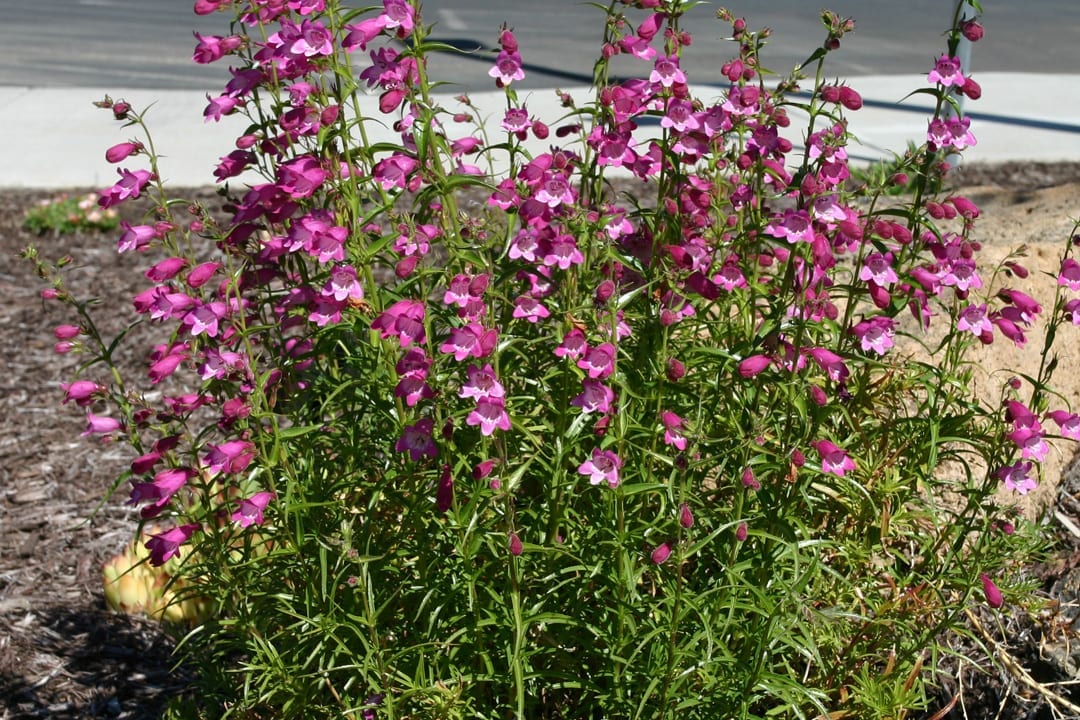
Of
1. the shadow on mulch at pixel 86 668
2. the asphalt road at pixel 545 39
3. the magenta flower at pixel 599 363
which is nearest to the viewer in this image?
the magenta flower at pixel 599 363

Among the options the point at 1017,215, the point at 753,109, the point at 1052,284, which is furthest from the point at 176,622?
the point at 1017,215

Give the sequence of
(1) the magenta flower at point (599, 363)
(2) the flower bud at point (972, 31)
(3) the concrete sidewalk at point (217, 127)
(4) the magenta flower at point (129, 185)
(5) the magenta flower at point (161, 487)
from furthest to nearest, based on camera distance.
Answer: (3) the concrete sidewalk at point (217, 127) < (2) the flower bud at point (972, 31) < (4) the magenta flower at point (129, 185) < (5) the magenta flower at point (161, 487) < (1) the magenta flower at point (599, 363)

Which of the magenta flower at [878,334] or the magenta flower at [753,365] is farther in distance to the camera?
the magenta flower at [878,334]

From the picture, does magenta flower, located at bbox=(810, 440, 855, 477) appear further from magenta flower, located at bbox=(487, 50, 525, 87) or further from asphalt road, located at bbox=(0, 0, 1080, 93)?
asphalt road, located at bbox=(0, 0, 1080, 93)

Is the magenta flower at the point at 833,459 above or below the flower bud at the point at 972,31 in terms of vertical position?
below

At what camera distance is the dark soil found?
11.0 feet

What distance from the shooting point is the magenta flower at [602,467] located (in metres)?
2.33

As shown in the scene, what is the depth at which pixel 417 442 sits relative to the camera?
2406mm

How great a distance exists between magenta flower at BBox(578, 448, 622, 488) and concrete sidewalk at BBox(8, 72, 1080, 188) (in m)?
6.33

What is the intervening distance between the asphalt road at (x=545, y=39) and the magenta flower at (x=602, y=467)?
9.61 meters

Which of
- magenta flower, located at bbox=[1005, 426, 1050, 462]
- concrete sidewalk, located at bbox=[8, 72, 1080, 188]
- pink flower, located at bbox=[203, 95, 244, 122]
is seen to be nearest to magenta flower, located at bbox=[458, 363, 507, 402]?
pink flower, located at bbox=[203, 95, 244, 122]

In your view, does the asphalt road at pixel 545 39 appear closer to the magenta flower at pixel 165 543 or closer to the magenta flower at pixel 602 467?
the magenta flower at pixel 165 543

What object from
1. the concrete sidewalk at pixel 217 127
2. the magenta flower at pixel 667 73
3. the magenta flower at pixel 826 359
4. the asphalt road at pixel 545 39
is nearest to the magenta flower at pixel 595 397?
the magenta flower at pixel 826 359

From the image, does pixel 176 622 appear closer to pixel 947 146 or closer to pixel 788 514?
pixel 788 514
